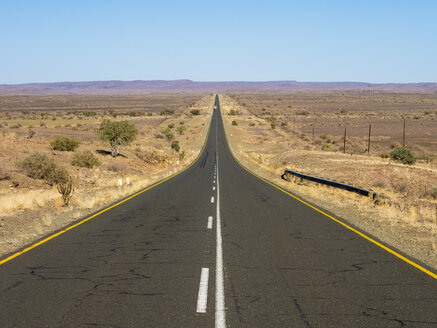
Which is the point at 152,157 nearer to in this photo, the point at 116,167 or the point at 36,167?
the point at 116,167

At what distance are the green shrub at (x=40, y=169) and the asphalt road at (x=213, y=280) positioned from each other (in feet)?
47.2

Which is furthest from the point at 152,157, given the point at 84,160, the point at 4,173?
the point at 4,173

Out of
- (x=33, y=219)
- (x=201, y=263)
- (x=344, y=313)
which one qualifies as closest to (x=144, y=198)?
(x=33, y=219)

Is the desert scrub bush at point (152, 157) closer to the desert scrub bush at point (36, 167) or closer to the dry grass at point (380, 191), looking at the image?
the dry grass at point (380, 191)

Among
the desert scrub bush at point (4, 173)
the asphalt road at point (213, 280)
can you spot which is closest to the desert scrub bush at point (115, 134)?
the desert scrub bush at point (4, 173)

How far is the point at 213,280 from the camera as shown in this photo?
683 cm

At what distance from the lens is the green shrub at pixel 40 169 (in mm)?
24688

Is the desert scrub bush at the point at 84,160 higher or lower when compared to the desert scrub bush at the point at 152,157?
higher

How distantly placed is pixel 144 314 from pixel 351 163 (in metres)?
30.1

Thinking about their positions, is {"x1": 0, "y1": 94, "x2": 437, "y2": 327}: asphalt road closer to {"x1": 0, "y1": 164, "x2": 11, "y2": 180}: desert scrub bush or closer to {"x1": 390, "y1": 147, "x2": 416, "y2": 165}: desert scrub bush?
{"x1": 0, "y1": 164, "x2": 11, "y2": 180}: desert scrub bush

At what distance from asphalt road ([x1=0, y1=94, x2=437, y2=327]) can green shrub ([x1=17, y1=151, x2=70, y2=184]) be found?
14.4m

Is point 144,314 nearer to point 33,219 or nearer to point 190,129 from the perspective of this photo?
point 33,219

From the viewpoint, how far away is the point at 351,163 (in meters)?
33.0

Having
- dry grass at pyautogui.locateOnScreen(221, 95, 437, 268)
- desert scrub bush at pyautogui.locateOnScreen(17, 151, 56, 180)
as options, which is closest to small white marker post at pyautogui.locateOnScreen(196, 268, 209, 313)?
dry grass at pyautogui.locateOnScreen(221, 95, 437, 268)
